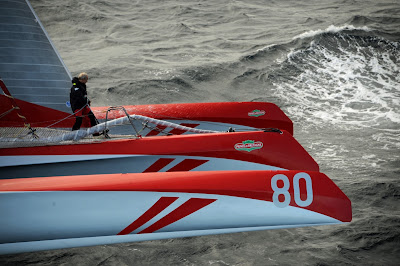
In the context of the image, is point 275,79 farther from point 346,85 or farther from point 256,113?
point 256,113

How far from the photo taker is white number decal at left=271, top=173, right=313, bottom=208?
3670 mm

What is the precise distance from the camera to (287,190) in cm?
372

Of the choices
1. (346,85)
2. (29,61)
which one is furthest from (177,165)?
(346,85)

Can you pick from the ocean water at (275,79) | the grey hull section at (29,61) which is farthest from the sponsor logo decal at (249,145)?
the grey hull section at (29,61)

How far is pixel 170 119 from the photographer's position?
5664 millimetres

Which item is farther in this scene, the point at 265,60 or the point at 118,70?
the point at 265,60

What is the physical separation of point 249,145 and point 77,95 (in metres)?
1.96

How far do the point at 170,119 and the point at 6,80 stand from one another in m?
1.98

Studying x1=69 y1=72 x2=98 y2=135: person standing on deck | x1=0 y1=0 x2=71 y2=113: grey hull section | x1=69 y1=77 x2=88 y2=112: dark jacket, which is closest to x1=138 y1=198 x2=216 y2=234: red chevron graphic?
x1=69 y1=72 x2=98 y2=135: person standing on deck

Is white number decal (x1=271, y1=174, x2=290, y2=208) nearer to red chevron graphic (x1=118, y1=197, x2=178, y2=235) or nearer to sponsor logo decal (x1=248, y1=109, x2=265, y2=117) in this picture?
red chevron graphic (x1=118, y1=197, x2=178, y2=235)

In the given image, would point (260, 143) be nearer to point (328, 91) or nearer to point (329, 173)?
point (329, 173)

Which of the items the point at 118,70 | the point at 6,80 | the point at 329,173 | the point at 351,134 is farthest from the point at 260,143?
the point at 118,70

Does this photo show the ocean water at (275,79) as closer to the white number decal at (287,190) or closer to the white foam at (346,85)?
the white foam at (346,85)

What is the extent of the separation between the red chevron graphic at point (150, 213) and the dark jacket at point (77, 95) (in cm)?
185
